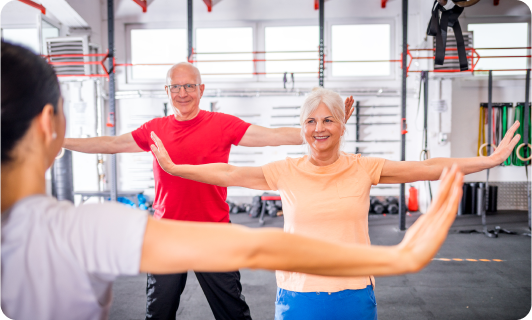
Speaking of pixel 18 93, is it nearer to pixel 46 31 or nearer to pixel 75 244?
pixel 75 244

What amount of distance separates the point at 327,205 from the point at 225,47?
6.45 metres

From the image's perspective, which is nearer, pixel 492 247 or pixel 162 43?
pixel 492 247

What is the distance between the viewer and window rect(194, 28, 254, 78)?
716cm

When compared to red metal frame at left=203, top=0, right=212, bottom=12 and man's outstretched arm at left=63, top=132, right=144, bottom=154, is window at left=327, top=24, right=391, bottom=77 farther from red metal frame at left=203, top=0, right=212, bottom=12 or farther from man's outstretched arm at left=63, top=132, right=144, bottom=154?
man's outstretched arm at left=63, top=132, right=144, bottom=154

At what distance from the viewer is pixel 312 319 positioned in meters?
1.38

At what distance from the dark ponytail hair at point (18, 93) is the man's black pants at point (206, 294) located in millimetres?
1559

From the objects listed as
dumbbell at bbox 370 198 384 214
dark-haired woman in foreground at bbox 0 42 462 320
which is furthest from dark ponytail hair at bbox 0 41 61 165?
dumbbell at bbox 370 198 384 214

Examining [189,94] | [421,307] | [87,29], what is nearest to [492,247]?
[421,307]

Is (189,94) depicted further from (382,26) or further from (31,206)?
(382,26)

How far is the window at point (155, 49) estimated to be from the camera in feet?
23.9

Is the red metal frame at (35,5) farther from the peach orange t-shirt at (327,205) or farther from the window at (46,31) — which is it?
the peach orange t-shirt at (327,205)

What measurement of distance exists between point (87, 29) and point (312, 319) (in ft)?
25.0

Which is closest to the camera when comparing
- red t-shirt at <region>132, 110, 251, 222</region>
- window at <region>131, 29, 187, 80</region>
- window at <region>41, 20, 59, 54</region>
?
red t-shirt at <region>132, 110, 251, 222</region>

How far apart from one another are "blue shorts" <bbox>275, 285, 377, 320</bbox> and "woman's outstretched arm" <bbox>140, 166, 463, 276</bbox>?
86 centimetres
